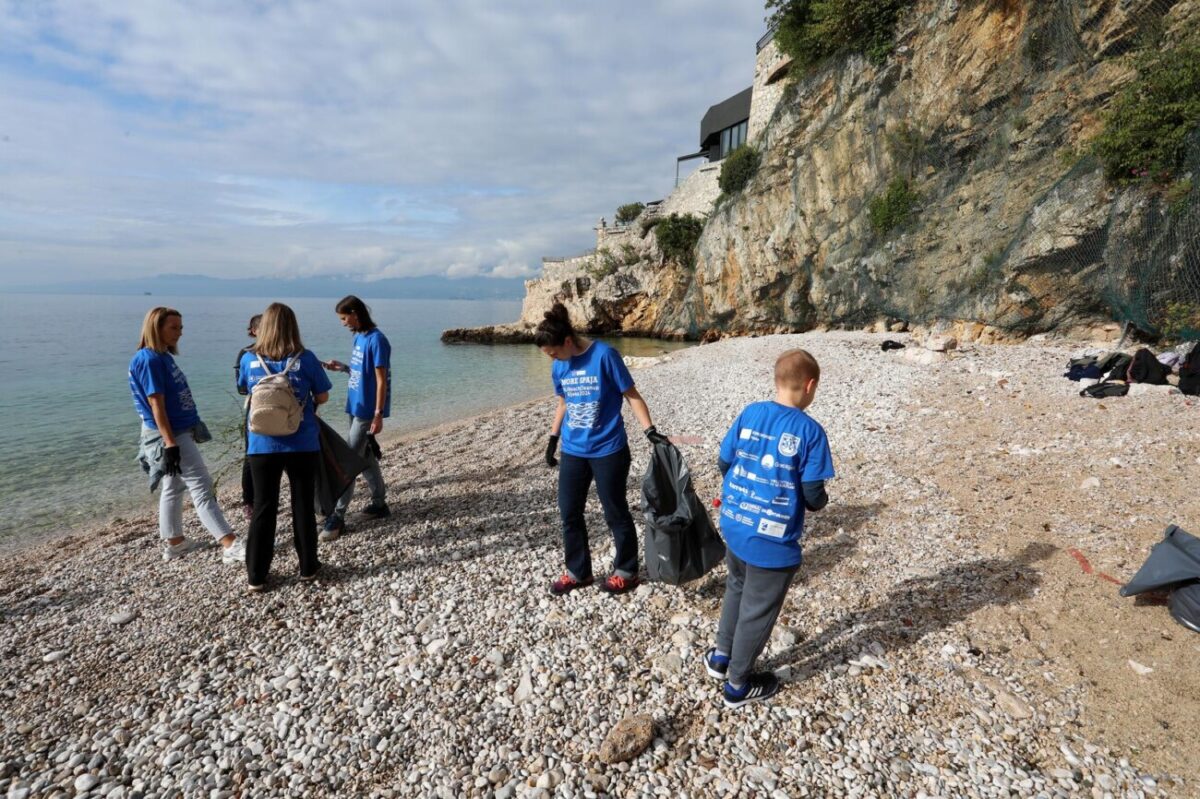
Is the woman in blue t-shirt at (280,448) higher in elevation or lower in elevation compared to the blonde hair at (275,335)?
lower

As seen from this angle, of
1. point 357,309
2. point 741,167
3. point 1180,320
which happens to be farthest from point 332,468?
point 741,167

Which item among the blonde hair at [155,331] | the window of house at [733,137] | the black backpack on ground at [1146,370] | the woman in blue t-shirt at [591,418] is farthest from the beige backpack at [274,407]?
the window of house at [733,137]

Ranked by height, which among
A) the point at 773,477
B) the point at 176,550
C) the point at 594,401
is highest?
the point at 594,401

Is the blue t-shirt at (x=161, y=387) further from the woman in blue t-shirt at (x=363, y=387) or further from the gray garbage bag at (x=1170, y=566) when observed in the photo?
the gray garbage bag at (x=1170, y=566)

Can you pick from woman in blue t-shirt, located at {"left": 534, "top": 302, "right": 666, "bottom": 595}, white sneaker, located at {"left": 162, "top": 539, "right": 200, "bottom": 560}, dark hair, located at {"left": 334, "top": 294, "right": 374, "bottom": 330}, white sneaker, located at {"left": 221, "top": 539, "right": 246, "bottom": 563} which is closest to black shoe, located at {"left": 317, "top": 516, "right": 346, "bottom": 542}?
white sneaker, located at {"left": 221, "top": 539, "right": 246, "bottom": 563}

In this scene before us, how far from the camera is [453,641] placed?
3.68m

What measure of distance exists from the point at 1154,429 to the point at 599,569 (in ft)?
23.7

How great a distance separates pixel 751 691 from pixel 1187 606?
112 inches

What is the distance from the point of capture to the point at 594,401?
3705 millimetres

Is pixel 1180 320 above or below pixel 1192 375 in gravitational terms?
above

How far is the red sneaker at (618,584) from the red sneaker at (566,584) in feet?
0.51

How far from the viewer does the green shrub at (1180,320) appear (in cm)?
1098

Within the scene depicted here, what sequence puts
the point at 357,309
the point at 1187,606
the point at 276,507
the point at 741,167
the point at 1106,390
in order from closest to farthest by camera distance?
1. the point at 1187,606
2. the point at 276,507
3. the point at 357,309
4. the point at 1106,390
5. the point at 741,167

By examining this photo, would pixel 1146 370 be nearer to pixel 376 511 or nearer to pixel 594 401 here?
pixel 594 401
